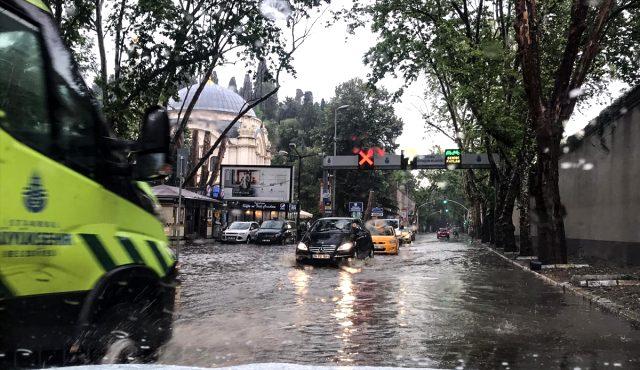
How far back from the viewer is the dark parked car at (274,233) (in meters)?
34.1

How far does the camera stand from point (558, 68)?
15.4m

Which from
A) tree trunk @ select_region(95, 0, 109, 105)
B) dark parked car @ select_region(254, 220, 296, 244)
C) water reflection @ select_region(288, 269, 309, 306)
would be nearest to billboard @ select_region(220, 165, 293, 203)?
dark parked car @ select_region(254, 220, 296, 244)

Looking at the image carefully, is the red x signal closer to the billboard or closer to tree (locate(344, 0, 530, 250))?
tree (locate(344, 0, 530, 250))

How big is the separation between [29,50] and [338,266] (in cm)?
1455

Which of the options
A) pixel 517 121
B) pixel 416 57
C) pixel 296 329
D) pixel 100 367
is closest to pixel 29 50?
pixel 100 367

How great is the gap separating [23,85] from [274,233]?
31340 millimetres

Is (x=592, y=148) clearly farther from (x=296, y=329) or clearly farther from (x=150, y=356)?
(x=150, y=356)

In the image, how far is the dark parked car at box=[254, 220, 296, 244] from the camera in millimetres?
34125

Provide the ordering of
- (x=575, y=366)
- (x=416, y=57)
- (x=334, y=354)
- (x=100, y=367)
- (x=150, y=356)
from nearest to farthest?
(x=100, y=367) < (x=150, y=356) < (x=575, y=366) < (x=334, y=354) < (x=416, y=57)

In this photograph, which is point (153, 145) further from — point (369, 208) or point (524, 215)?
point (369, 208)

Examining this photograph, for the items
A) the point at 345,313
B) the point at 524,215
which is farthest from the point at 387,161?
the point at 345,313

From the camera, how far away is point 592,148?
21.0 metres

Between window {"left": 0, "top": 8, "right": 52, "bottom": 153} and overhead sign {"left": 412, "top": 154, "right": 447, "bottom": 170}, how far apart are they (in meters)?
30.9

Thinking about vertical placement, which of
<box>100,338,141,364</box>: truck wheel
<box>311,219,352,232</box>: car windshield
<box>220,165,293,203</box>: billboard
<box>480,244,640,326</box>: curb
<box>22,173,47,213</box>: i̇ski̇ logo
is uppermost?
<box>220,165,293,203</box>: billboard
